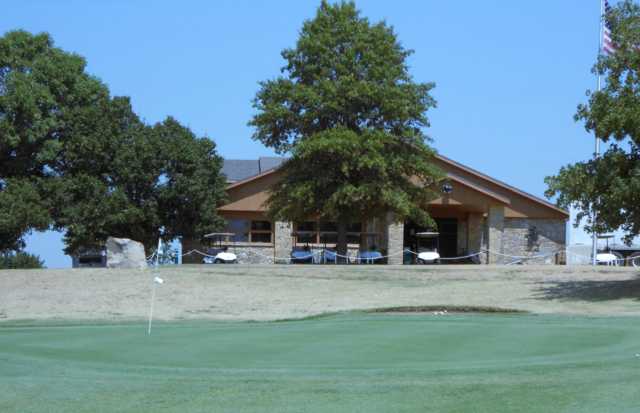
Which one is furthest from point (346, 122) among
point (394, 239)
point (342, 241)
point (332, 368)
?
point (332, 368)

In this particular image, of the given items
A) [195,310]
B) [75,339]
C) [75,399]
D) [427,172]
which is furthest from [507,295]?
[75,399]

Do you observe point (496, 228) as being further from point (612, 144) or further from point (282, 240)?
point (612, 144)

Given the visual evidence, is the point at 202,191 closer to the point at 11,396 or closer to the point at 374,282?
the point at 374,282

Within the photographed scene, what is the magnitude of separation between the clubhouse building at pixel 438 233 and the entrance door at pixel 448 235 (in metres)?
0.92

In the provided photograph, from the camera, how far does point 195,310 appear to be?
25.8 metres

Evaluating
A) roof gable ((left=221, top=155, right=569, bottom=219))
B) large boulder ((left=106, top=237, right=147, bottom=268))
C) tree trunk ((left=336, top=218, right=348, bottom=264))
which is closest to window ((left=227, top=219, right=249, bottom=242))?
roof gable ((left=221, top=155, right=569, bottom=219))

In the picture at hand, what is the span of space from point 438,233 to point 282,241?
26.5 feet

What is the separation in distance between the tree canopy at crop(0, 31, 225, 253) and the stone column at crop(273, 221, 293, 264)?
3660 millimetres

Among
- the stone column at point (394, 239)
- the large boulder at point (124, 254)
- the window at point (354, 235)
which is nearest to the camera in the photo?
the large boulder at point (124, 254)

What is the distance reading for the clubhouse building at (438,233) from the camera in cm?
4591

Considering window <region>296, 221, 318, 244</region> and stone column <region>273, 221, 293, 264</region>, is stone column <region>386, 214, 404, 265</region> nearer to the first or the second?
window <region>296, 221, 318, 244</region>

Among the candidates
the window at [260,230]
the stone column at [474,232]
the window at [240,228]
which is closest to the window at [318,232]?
the window at [260,230]

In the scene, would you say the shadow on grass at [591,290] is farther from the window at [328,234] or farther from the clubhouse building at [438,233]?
the window at [328,234]

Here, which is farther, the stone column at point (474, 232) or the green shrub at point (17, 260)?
the stone column at point (474, 232)
